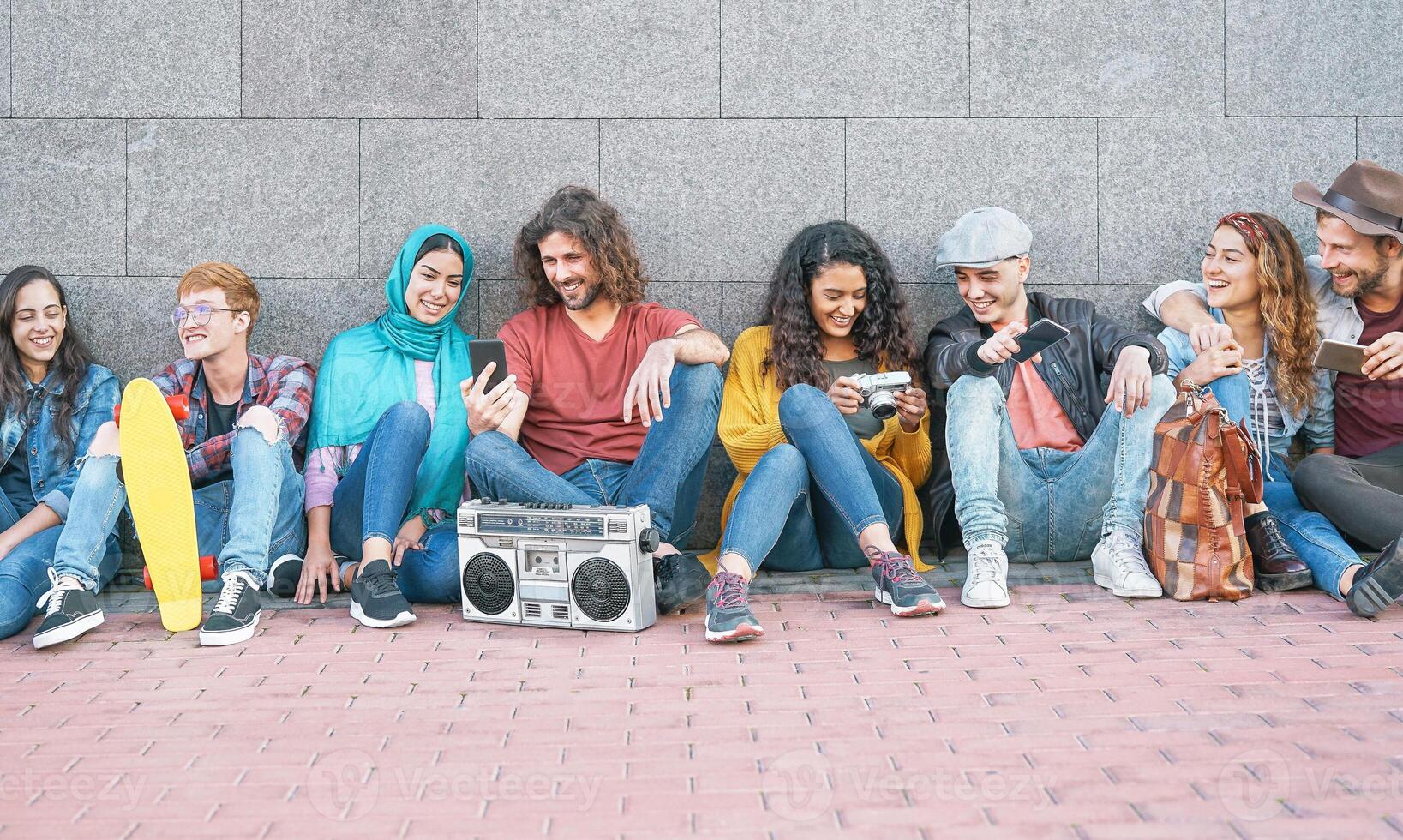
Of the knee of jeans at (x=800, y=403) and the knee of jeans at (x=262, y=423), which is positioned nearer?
the knee of jeans at (x=800, y=403)

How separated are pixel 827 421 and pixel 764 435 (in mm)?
387

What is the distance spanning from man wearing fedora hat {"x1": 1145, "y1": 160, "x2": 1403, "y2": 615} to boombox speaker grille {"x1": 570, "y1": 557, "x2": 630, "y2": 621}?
2.09m

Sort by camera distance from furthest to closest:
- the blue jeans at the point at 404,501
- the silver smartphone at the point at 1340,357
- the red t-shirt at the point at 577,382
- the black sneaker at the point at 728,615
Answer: the red t-shirt at the point at 577,382, the silver smartphone at the point at 1340,357, the blue jeans at the point at 404,501, the black sneaker at the point at 728,615

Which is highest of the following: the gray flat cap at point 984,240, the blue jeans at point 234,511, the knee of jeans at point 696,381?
the gray flat cap at point 984,240

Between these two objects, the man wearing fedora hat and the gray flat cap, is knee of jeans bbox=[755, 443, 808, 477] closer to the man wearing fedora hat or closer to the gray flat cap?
the gray flat cap

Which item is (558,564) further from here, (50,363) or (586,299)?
(50,363)

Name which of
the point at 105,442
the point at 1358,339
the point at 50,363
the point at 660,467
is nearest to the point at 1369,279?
the point at 1358,339

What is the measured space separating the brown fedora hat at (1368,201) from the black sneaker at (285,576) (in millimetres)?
3635

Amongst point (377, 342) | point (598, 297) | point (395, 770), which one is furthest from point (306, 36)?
point (395, 770)

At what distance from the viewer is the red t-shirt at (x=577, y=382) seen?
12.4ft

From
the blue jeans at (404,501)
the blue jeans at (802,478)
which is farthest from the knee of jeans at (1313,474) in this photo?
the blue jeans at (404,501)

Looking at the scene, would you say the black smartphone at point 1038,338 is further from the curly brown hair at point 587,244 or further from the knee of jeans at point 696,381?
the curly brown hair at point 587,244

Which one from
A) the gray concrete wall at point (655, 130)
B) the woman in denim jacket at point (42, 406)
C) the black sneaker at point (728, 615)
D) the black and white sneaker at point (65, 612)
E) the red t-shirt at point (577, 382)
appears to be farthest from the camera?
the gray concrete wall at point (655, 130)

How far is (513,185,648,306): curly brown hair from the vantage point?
3.84 metres
